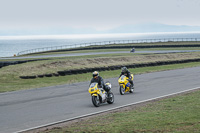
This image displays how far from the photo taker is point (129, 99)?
16.5 meters

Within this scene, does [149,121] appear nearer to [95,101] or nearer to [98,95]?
[95,101]

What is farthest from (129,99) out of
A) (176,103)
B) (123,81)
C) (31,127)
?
(31,127)

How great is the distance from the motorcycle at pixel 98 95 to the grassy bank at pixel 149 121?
4.66 ft

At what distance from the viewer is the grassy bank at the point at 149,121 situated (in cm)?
899

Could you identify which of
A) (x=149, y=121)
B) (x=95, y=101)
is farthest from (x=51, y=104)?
(x=149, y=121)

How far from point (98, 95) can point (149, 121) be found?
465cm

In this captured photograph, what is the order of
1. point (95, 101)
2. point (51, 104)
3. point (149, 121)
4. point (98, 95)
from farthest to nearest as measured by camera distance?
point (51, 104) < point (98, 95) < point (95, 101) < point (149, 121)

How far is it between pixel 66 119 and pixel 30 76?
17684mm

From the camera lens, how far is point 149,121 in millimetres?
10125

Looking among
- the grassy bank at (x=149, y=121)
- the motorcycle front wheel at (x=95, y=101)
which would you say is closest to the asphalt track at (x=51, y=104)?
the motorcycle front wheel at (x=95, y=101)

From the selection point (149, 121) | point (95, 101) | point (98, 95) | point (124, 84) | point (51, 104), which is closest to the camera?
point (149, 121)

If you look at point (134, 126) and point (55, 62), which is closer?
point (134, 126)

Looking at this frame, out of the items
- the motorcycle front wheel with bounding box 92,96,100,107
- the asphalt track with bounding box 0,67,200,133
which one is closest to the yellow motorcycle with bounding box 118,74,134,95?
the asphalt track with bounding box 0,67,200,133

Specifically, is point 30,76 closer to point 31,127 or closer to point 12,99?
point 12,99
